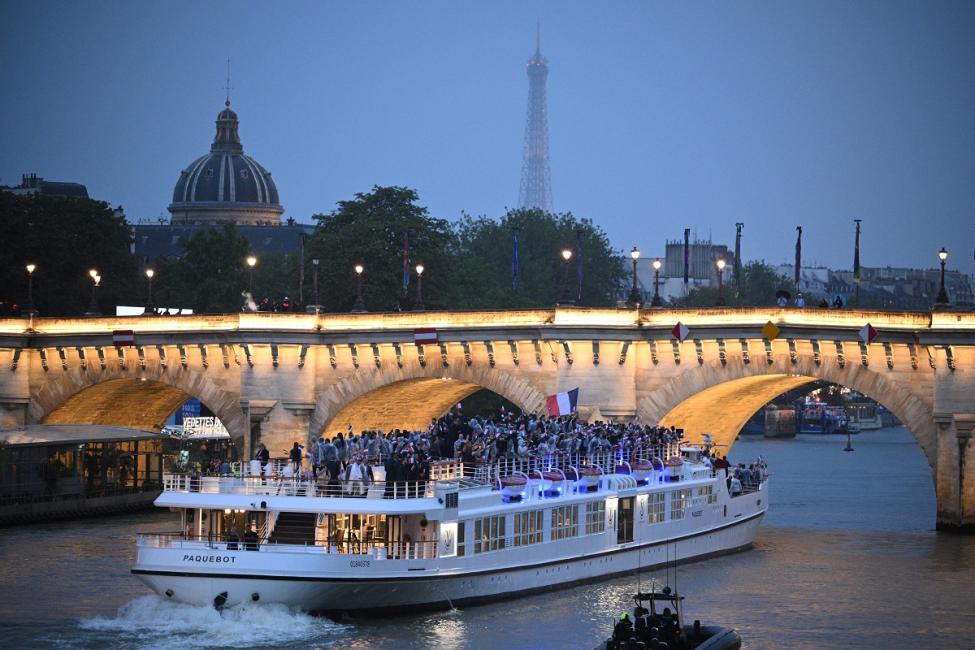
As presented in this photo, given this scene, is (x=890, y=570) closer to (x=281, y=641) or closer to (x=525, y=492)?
(x=525, y=492)

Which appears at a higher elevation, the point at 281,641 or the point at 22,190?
the point at 22,190

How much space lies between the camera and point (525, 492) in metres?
57.1

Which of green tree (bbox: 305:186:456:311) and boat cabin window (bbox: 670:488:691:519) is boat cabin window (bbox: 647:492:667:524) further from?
green tree (bbox: 305:186:456:311)

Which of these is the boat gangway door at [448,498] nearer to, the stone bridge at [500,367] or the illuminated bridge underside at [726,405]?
the stone bridge at [500,367]

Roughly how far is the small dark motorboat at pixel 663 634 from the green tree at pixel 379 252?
209 feet

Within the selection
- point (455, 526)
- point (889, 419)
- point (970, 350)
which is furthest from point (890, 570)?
point (889, 419)

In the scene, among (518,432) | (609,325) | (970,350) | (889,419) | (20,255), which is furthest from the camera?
(889,419)

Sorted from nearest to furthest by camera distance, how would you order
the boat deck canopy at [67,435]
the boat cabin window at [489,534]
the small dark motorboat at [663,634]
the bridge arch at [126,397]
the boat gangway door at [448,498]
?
1. the small dark motorboat at [663,634]
2. the boat gangway door at [448,498]
3. the boat cabin window at [489,534]
4. the boat deck canopy at [67,435]
5. the bridge arch at [126,397]

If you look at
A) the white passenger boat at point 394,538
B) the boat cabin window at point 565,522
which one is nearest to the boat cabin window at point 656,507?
Answer: the white passenger boat at point 394,538

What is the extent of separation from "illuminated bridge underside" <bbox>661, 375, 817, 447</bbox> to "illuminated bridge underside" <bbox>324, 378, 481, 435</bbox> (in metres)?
10.7

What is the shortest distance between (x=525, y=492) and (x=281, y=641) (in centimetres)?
1060

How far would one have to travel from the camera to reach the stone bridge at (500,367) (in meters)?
70.9

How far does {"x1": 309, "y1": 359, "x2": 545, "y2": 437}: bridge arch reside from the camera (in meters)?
78.8

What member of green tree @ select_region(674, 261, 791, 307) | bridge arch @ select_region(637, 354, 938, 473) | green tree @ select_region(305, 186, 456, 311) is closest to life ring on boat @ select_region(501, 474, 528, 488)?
bridge arch @ select_region(637, 354, 938, 473)
